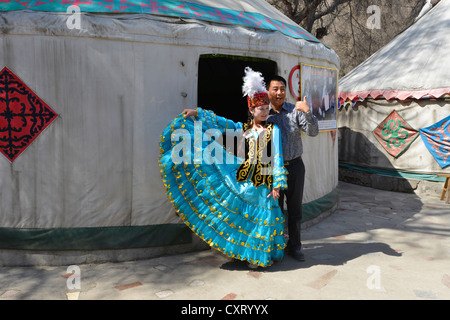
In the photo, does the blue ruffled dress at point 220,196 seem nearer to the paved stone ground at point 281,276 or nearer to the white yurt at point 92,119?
the paved stone ground at point 281,276

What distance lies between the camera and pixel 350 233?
4953 mm

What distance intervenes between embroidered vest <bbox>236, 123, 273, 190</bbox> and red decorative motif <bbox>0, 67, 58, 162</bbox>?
1.81m

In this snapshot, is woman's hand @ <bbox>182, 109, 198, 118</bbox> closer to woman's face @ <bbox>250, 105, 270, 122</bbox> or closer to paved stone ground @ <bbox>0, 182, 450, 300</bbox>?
woman's face @ <bbox>250, 105, 270, 122</bbox>

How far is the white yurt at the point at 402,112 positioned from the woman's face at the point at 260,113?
192 inches

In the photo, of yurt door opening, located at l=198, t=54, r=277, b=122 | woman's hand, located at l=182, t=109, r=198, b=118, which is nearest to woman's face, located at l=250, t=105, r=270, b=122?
woman's hand, located at l=182, t=109, r=198, b=118

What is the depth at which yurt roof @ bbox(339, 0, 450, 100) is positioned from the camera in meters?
7.30

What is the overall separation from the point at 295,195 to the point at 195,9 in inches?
86.1

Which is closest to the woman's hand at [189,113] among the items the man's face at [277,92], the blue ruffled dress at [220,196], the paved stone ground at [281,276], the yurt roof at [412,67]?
the blue ruffled dress at [220,196]

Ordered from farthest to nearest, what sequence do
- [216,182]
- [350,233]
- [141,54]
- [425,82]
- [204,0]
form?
1. [425,82]
2. [350,233]
3. [204,0]
4. [141,54]
5. [216,182]

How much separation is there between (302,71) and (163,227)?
2418mm
